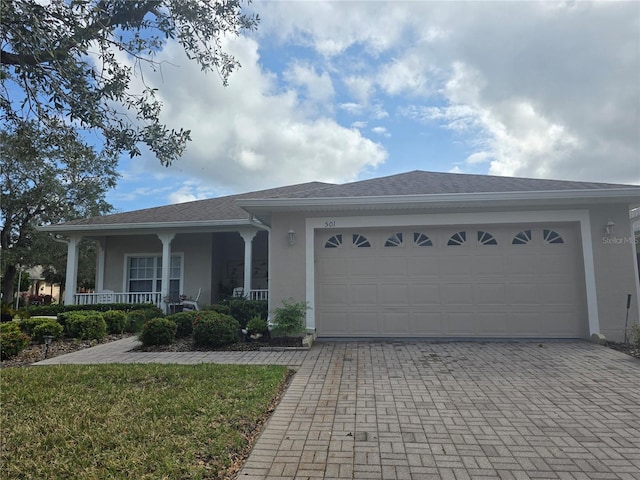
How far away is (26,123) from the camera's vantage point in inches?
177

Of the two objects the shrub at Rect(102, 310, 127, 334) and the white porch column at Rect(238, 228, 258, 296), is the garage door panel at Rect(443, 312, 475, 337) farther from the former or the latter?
the shrub at Rect(102, 310, 127, 334)

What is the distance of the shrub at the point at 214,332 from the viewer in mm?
7656

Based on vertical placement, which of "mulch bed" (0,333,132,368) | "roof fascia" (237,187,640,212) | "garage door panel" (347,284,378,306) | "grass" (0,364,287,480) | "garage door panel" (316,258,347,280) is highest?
"roof fascia" (237,187,640,212)

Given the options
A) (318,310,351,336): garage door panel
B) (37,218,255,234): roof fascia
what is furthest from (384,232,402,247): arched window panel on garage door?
(37,218,255,234): roof fascia

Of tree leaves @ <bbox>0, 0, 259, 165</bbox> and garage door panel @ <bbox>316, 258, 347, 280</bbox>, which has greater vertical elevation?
tree leaves @ <bbox>0, 0, 259, 165</bbox>

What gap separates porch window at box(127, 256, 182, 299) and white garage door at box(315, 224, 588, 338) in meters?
8.24

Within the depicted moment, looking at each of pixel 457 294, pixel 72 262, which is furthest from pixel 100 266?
pixel 457 294

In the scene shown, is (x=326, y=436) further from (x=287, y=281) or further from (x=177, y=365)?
(x=287, y=281)

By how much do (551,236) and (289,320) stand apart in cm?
575

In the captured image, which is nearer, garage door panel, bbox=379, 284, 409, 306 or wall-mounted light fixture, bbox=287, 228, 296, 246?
garage door panel, bbox=379, 284, 409, 306

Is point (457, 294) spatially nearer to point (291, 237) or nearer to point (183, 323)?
point (291, 237)

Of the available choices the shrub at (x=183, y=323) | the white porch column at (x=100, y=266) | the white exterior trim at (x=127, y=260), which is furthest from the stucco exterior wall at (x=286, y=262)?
the white porch column at (x=100, y=266)

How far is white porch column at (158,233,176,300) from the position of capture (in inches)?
534

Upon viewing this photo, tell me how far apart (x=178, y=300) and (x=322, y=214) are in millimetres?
7616
